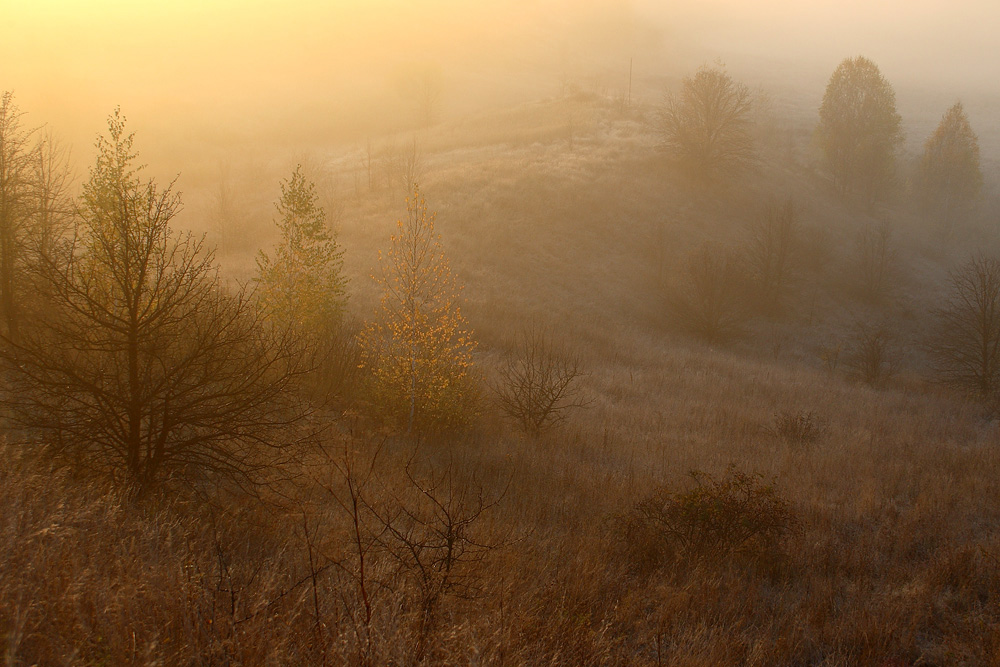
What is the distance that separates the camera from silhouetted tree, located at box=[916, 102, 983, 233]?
1877 inches

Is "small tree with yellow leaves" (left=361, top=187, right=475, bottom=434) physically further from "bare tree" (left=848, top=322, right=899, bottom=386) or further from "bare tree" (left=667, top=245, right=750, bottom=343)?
"bare tree" (left=667, top=245, right=750, bottom=343)

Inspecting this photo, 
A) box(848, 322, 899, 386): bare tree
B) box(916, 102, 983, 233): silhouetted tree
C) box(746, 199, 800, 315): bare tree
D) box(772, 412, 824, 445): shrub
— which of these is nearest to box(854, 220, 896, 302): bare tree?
box(848, 322, 899, 386): bare tree

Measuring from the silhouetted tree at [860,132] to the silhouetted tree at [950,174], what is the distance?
3.33 m

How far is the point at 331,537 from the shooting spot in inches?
242

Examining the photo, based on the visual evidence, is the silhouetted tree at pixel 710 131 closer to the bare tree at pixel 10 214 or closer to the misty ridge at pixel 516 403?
the misty ridge at pixel 516 403

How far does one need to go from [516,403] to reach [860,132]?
158ft

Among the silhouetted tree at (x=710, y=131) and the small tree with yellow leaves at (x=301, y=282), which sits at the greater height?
the silhouetted tree at (x=710, y=131)

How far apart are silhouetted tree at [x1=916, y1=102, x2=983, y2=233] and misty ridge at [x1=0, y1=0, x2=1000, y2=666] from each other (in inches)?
9.6

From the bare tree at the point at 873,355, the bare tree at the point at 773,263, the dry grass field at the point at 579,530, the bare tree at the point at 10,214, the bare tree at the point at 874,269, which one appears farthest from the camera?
the bare tree at the point at 874,269

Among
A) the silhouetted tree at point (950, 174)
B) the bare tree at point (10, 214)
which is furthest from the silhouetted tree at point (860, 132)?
the bare tree at point (10, 214)

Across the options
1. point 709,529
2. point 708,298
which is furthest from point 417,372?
point 708,298

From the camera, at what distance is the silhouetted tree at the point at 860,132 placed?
4675cm

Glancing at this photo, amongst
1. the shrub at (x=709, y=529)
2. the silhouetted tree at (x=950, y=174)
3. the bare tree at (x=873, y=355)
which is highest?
the silhouetted tree at (x=950, y=174)

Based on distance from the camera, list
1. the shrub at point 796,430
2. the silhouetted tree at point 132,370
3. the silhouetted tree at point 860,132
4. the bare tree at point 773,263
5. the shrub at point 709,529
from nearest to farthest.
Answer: the silhouetted tree at point 132,370
the shrub at point 709,529
the shrub at point 796,430
the bare tree at point 773,263
the silhouetted tree at point 860,132
